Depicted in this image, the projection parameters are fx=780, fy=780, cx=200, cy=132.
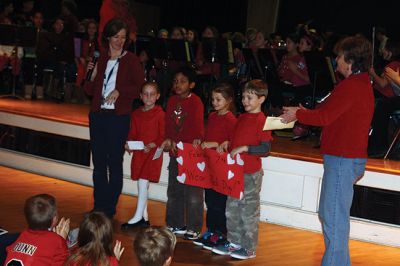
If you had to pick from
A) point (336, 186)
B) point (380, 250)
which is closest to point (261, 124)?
point (336, 186)

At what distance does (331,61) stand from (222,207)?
9.68 feet

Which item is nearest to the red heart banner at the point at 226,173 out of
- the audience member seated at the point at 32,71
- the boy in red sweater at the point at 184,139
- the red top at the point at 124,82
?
the boy in red sweater at the point at 184,139

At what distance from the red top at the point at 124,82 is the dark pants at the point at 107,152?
84 mm

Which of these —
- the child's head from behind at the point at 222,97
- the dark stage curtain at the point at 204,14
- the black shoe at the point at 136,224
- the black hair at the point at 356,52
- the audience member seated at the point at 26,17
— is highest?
the dark stage curtain at the point at 204,14

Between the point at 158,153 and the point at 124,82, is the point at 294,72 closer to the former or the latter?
the point at 158,153

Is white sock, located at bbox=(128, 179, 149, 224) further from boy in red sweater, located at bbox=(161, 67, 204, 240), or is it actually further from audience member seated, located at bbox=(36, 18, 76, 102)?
audience member seated, located at bbox=(36, 18, 76, 102)

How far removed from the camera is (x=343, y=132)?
468cm

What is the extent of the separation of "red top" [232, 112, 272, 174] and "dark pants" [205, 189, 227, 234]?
0.45m

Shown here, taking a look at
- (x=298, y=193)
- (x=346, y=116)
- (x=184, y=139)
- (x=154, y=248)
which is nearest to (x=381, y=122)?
(x=298, y=193)

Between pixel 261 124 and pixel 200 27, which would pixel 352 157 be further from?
pixel 200 27

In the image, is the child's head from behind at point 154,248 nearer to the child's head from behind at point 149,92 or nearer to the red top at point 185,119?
the red top at point 185,119

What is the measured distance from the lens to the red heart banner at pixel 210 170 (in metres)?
5.71

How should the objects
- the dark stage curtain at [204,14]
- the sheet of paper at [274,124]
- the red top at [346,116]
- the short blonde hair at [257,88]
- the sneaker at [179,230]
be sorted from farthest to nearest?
the dark stage curtain at [204,14]
the sneaker at [179,230]
the short blonde hair at [257,88]
the sheet of paper at [274,124]
the red top at [346,116]

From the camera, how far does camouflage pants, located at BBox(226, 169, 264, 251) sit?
5742 millimetres
